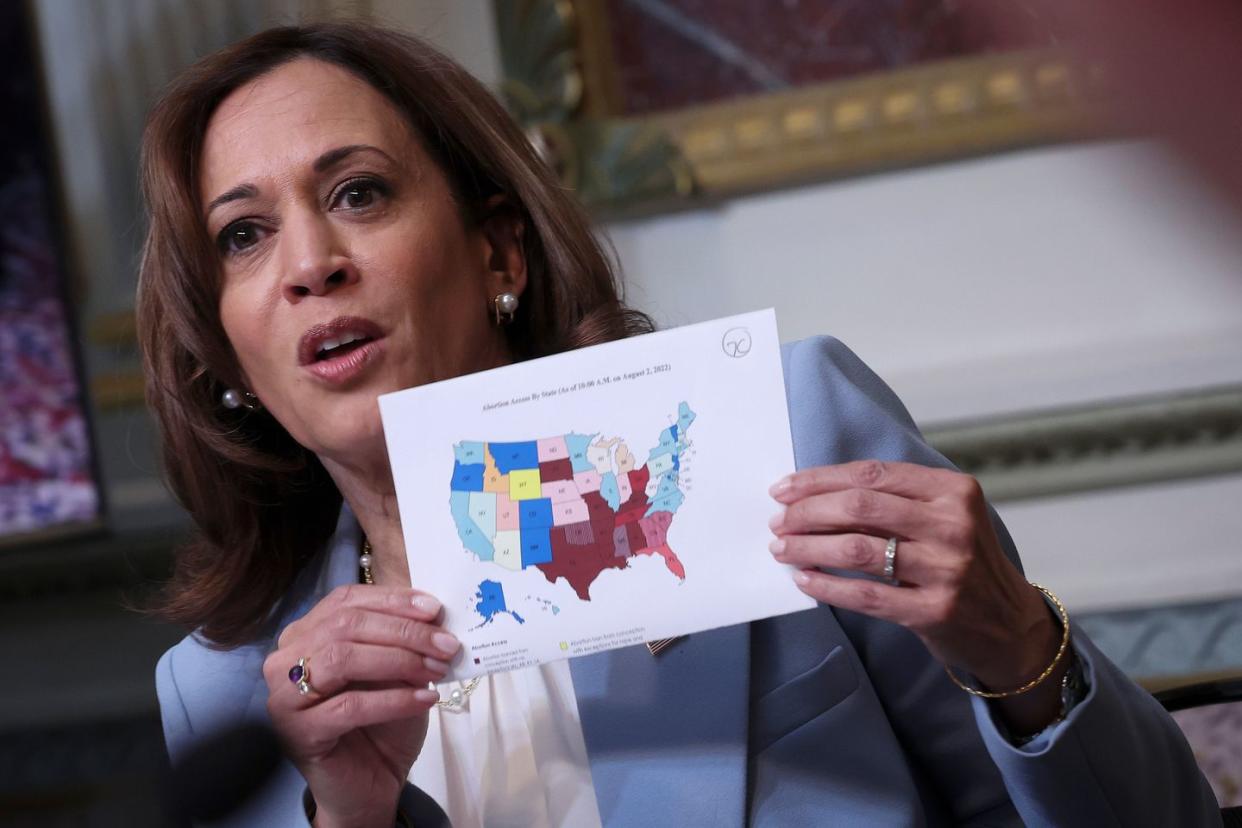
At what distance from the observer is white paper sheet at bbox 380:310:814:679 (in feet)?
3.69

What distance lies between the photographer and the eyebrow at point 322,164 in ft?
4.67

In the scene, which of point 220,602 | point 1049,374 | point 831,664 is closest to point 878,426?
point 831,664

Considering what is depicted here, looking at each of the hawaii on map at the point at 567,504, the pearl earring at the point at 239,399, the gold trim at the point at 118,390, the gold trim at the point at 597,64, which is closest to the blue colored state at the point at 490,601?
the hawaii on map at the point at 567,504

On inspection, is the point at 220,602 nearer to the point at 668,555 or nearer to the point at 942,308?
the point at 668,555

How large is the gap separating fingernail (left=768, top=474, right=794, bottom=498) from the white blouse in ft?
1.44

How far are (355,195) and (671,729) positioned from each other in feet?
2.13

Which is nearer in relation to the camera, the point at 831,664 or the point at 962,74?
the point at 831,664

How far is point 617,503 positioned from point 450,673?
0.21 meters

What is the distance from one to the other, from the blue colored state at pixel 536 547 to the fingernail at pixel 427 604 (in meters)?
0.09

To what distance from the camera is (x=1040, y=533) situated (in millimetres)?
2631

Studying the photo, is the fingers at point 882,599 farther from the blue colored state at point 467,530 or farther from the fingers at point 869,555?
the blue colored state at point 467,530

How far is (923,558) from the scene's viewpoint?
1.04m

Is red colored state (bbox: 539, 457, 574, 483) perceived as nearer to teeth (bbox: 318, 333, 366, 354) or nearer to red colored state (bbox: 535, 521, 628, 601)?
red colored state (bbox: 535, 521, 628, 601)

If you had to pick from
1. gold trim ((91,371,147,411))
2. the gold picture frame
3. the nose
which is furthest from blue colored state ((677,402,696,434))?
gold trim ((91,371,147,411))
